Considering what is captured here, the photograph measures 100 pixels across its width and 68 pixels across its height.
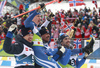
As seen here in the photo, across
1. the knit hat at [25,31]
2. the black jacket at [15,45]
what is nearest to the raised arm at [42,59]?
the black jacket at [15,45]

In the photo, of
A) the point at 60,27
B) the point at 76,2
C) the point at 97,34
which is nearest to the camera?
the point at 76,2

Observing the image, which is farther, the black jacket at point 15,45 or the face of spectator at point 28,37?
the face of spectator at point 28,37

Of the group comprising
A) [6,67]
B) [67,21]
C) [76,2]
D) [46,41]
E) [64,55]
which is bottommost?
[6,67]

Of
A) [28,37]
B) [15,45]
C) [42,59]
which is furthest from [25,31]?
[42,59]

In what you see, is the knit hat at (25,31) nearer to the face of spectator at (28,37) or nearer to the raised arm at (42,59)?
the face of spectator at (28,37)

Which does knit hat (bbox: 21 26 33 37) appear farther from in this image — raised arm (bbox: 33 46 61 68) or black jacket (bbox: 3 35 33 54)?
raised arm (bbox: 33 46 61 68)

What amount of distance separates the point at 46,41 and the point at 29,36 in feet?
1.85

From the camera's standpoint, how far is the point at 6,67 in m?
6.04

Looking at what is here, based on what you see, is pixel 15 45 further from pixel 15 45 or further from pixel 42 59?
pixel 42 59

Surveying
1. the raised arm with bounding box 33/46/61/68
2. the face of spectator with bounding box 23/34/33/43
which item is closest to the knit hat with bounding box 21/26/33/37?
the face of spectator with bounding box 23/34/33/43

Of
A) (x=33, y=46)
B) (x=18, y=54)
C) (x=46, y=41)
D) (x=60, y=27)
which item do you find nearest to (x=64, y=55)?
(x=46, y=41)

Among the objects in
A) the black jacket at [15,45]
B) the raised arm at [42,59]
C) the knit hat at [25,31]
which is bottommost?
the raised arm at [42,59]

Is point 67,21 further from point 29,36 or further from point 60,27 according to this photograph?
point 29,36

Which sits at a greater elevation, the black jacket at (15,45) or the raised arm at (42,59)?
the black jacket at (15,45)
